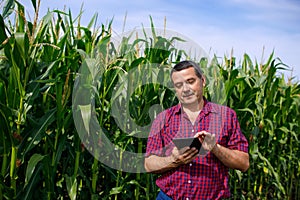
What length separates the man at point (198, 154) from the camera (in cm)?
238

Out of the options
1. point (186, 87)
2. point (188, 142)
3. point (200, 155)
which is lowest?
point (200, 155)

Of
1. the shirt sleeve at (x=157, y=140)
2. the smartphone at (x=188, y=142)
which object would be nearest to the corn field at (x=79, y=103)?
the shirt sleeve at (x=157, y=140)

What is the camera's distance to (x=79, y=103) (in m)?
2.93

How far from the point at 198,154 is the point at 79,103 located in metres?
0.98

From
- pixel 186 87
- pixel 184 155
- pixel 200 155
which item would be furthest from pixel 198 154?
pixel 186 87

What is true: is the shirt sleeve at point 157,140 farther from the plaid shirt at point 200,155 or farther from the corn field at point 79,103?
the corn field at point 79,103

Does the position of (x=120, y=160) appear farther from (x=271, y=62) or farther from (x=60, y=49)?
(x=271, y=62)

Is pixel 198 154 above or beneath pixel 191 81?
beneath

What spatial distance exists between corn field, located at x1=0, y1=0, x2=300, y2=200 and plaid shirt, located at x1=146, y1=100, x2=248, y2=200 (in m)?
0.54

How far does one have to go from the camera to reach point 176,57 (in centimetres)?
405

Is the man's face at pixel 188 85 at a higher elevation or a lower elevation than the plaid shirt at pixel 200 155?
higher

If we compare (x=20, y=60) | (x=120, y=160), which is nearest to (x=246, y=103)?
(x=120, y=160)

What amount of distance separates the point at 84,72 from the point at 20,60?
0.51 metres

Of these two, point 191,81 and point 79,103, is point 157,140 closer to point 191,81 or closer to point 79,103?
point 191,81
